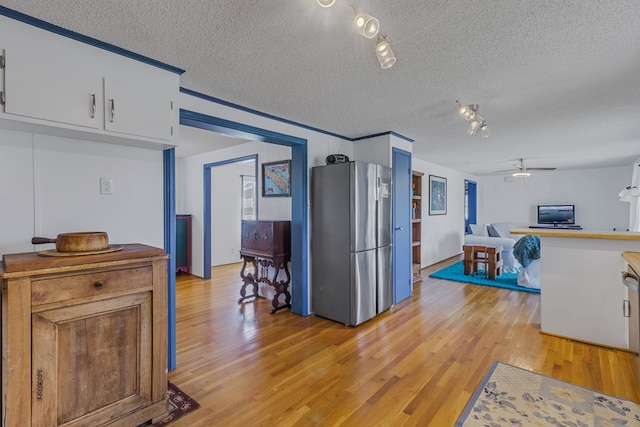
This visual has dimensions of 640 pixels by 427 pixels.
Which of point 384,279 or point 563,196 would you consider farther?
point 563,196

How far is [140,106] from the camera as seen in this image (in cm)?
190

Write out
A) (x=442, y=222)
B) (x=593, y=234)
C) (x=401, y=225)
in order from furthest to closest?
(x=442, y=222) < (x=401, y=225) < (x=593, y=234)

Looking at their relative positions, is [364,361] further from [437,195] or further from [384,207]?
[437,195]

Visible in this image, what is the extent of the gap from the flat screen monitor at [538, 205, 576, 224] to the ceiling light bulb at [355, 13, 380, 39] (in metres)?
8.71

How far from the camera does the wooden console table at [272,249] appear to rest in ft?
12.0

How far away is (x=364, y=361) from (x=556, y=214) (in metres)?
7.91

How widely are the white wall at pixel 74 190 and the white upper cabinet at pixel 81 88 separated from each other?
219 mm

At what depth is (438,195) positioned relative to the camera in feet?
21.5

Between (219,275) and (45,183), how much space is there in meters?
3.92

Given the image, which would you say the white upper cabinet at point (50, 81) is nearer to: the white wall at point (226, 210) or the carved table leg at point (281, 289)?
the carved table leg at point (281, 289)

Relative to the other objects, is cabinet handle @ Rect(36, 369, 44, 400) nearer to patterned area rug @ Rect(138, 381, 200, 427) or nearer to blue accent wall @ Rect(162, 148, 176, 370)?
patterned area rug @ Rect(138, 381, 200, 427)

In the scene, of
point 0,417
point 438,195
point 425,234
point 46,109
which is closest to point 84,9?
point 46,109

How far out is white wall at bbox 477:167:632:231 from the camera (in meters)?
7.20

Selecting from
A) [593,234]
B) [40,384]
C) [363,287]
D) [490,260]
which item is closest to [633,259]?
[593,234]
